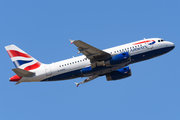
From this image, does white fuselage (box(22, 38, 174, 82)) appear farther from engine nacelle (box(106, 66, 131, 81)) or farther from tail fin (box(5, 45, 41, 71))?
engine nacelle (box(106, 66, 131, 81))

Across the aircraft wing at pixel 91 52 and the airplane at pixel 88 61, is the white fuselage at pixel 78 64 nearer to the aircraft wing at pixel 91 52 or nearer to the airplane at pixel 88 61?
the airplane at pixel 88 61

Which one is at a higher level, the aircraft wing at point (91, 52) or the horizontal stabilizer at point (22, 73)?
the aircraft wing at point (91, 52)

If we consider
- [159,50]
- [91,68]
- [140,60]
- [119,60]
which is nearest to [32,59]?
[91,68]

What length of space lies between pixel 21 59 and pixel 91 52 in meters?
15.0

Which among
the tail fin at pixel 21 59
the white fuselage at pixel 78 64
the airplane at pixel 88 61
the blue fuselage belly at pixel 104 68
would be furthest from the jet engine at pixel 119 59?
the tail fin at pixel 21 59

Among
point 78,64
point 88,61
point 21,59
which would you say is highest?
point 21,59

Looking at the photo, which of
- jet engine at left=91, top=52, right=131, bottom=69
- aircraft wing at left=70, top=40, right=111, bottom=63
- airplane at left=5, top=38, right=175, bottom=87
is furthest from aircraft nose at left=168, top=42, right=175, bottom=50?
aircraft wing at left=70, top=40, right=111, bottom=63

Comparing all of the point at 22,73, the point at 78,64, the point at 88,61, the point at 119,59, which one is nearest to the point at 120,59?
the point at 119,59

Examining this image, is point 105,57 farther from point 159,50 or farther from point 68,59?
point 159,50

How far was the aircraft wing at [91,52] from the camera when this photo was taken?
4942cm

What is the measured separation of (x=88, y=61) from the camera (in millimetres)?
55094

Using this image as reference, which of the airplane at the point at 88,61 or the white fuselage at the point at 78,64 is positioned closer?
the airplane at the point at 88,61

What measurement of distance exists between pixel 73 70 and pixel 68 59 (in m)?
2.65

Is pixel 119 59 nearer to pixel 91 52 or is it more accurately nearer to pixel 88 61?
pixel 91 52
